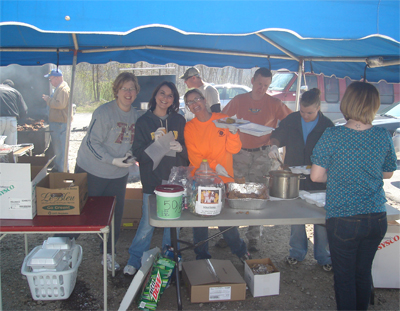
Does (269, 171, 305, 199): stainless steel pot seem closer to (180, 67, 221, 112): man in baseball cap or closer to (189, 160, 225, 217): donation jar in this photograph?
(189, 160, 225, 217): donation jar

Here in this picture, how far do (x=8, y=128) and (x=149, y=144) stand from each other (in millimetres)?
5171

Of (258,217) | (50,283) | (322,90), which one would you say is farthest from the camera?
(322,90)

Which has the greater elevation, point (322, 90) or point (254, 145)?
point (322, 90)

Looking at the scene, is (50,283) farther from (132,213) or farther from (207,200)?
(132,213)

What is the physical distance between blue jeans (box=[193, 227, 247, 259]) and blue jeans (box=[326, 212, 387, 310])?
3.91 feet

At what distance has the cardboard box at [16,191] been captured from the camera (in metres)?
2.28

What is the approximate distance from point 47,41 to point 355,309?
410 centimetres

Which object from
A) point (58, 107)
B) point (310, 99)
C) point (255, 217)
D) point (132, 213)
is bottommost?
point (132, 213)

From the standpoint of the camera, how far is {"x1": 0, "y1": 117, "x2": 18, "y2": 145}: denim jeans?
21.3 ft

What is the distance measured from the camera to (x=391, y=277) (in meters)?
2.89

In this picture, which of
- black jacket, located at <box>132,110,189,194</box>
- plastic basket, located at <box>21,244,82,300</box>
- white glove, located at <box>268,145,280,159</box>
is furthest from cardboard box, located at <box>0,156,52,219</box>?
white glove, located at <box>268,145,280,159</box>

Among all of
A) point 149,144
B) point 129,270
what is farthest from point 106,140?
point 129,270

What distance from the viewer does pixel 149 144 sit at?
9.14 ft

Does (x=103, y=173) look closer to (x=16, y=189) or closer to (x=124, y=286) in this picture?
(x=16, y=189)
